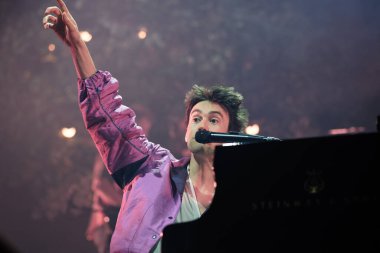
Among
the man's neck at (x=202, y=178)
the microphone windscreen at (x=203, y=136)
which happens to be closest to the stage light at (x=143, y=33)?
the man's neck at (x=202, y=178)

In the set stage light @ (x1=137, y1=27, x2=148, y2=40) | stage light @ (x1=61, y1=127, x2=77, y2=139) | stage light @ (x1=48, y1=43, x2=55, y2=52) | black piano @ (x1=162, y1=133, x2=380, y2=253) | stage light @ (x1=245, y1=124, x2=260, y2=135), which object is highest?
stage light @ (x1=137, y1=27, x2=148, y2=40)

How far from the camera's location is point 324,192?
128cm

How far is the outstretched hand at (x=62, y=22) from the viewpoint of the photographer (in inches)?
119

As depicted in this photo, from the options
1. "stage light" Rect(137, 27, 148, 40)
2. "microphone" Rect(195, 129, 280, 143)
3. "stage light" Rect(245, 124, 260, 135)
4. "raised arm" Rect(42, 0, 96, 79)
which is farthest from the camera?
"stage light" Rect(137, 27, 148, 40)

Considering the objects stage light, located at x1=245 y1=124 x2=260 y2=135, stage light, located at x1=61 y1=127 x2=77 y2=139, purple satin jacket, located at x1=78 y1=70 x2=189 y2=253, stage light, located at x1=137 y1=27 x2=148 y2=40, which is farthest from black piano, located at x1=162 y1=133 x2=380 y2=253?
stage light, located at x1=61 y1=127 x2=77 y2=139

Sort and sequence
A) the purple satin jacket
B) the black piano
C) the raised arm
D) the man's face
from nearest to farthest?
the black piano
the purple satin jacket
the raised arm
the man's face

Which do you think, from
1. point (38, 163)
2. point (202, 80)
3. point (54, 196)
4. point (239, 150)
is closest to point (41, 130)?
point (38, 163)

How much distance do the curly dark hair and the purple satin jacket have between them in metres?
0.44

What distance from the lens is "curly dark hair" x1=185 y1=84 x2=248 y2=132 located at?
11.4ft

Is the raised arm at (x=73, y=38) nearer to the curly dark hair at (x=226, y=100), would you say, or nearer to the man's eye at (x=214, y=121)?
the curly dark hair at (x=226, y=100)

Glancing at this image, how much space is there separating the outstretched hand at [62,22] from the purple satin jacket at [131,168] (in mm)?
285

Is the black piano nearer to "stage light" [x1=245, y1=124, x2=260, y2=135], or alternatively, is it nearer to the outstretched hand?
the outstretched hand

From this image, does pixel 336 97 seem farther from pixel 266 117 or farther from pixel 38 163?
pixel 38 163

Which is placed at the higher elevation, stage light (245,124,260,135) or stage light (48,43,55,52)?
stage light (48,43,55,52)
